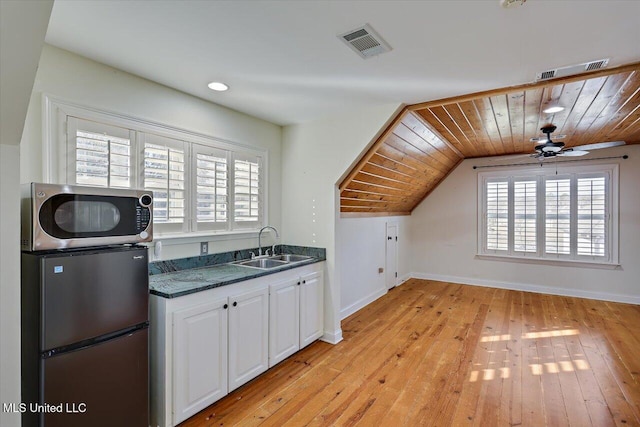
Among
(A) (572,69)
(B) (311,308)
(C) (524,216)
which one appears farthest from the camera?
(C) (524,216)

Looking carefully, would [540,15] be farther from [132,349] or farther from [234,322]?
[132,349]

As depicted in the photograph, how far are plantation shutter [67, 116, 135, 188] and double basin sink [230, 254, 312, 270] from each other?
1296mm

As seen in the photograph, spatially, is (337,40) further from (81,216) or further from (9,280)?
(9,280)

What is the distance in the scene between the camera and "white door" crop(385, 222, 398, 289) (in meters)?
5.39

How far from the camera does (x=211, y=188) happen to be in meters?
2.90

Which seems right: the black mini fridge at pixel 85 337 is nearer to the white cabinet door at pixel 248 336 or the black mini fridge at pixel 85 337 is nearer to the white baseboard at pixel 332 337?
the white cabinet door at pixel 248 336

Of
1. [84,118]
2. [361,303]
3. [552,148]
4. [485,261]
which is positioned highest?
[552,148]

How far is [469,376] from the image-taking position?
267 centimetres

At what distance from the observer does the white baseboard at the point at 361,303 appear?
4130mm

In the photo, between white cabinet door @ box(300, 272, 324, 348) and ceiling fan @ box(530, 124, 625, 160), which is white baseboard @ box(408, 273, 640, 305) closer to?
ceiling fan @ box(530, 124, 625, 160)

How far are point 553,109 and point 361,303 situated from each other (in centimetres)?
322

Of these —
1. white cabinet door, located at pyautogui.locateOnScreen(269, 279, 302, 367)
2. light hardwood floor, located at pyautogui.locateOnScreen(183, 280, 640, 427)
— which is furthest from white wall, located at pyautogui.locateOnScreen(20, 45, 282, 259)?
light hardwood floor, located at pyautogui.locateOnScreen(183, 280, 640, 427)

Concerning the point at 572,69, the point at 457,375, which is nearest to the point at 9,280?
the point at 457,375

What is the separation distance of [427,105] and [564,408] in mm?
2618
